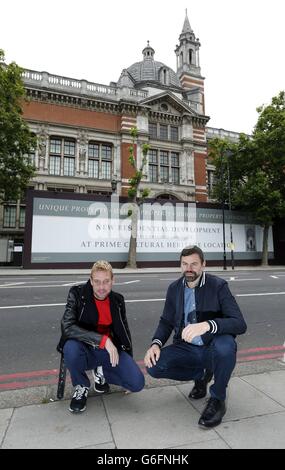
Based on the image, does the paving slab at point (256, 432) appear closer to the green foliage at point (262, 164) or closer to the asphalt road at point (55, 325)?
the asphalt road at point (55, 325)

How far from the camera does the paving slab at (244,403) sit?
2623 millimetres

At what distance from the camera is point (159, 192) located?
31203 millimetres

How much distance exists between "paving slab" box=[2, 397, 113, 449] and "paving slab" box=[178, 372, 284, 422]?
0.96 metres

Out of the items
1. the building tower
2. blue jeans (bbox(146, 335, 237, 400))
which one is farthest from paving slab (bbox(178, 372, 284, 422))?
the building tower

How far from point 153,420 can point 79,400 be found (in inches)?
27.9

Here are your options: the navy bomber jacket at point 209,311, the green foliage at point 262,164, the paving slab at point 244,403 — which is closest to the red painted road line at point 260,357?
the paving slab at point 244,403

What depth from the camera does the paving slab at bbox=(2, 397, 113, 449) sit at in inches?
86.8

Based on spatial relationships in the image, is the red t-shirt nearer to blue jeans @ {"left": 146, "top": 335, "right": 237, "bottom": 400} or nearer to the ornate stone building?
blue jeans @ {"left": 146, "top": 335, "right": 237, "bottom": 400}

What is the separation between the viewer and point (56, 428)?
2.41 metres

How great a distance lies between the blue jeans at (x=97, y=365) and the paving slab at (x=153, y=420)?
18 centimetres

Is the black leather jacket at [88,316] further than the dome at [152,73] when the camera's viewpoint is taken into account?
No

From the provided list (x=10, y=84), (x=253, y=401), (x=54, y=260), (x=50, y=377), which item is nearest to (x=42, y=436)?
(x=50, y=377)

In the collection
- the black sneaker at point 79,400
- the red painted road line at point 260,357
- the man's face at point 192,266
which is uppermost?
the man's face at point 192,266

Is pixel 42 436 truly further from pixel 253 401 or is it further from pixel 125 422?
pixel 253 401
